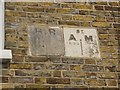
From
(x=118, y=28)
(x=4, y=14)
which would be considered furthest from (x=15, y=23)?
(x=118, y=28)

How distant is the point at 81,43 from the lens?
3.31 meters

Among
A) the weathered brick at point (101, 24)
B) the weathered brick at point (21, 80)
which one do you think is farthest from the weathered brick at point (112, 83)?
the weathered brick at point (21, 80)

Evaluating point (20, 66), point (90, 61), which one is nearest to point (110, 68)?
point (90, 61)

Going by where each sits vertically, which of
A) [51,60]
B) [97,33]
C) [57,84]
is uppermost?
[97,33]

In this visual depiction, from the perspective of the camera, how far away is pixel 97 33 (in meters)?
3.39

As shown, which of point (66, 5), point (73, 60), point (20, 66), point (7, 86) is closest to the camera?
point (7, 86)

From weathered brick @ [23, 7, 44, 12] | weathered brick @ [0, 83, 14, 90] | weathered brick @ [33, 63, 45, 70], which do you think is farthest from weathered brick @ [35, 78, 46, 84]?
weathered brick @ [23, 7, 44, 12]

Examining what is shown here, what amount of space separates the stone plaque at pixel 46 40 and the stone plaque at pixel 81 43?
64 millimetres

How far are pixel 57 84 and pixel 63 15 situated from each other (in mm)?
710

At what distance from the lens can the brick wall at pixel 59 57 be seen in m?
3.10

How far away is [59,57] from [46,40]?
201 mm

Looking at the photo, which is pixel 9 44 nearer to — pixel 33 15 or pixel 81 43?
pixel 33 15

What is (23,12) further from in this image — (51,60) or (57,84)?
(57,84)

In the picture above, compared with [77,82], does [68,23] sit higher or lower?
higher
